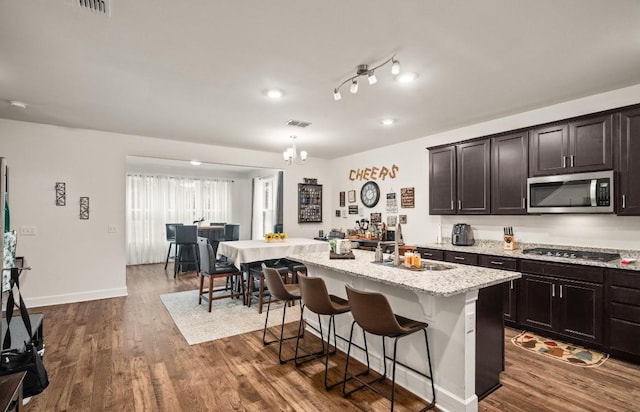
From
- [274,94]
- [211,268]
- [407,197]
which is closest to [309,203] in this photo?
[407,197]

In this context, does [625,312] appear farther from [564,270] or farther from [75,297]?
[75,297]

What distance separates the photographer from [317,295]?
2.53 meters

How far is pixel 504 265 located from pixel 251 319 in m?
3.08

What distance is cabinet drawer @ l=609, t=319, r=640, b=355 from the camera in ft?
9.04

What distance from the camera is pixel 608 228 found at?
3359 millimetres

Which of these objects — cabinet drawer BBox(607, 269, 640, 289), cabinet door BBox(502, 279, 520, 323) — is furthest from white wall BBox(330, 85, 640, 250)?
cabinet door BBox(502, 279, 520, 323)

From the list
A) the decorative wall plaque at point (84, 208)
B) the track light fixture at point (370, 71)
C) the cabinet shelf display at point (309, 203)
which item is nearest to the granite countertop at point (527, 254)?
the track light fixture at point (370, 71)

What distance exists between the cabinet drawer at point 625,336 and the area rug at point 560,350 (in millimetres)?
172

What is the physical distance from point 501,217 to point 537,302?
A: 4.06 feet

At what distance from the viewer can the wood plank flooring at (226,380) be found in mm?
2260

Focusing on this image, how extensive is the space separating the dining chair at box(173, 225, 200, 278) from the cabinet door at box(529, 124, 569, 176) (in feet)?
19.8

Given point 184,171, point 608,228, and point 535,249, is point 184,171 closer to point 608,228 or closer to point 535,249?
point 535,249

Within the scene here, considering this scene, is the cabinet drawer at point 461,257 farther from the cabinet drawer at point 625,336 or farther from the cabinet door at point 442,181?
the cabinet drawer at point 625,336

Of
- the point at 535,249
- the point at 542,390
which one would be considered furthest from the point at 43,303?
the point at 535,249
